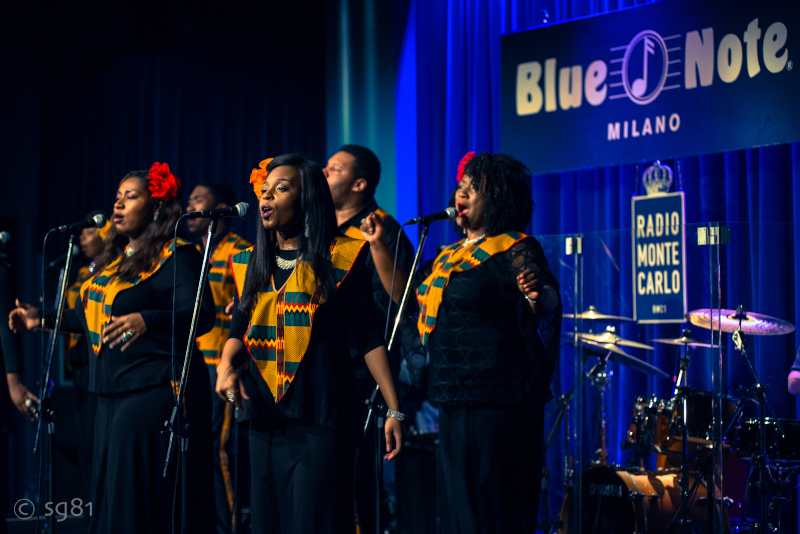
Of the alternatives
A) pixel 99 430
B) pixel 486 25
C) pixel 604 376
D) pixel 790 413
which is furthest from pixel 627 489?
pixel 486 25

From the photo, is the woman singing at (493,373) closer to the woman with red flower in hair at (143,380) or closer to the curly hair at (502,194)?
the curly hair at (502,194)

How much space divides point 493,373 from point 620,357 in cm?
119

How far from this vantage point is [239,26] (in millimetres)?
6613

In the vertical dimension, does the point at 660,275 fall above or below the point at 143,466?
above

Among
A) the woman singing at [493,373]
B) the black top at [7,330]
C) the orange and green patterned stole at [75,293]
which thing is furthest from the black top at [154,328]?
the orange and green patterned stole at [75,293]

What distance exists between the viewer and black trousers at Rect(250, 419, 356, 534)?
2.37m

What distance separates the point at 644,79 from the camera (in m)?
4.86

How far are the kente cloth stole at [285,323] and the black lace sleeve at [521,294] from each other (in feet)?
2.14

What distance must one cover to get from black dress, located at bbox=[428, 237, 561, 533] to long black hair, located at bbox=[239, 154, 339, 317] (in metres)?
0.63

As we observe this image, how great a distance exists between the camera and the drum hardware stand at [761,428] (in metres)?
3.38

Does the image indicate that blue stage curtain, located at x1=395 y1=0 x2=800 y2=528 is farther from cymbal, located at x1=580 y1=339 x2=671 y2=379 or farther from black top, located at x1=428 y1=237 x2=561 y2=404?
black top, located at x1=428 y1=237 x2=561 y2=404

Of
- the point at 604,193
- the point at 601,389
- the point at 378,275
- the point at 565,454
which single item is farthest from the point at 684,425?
the point at 604,193

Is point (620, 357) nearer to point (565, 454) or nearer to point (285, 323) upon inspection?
point (565, 454)

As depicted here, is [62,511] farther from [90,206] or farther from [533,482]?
[533,482]
